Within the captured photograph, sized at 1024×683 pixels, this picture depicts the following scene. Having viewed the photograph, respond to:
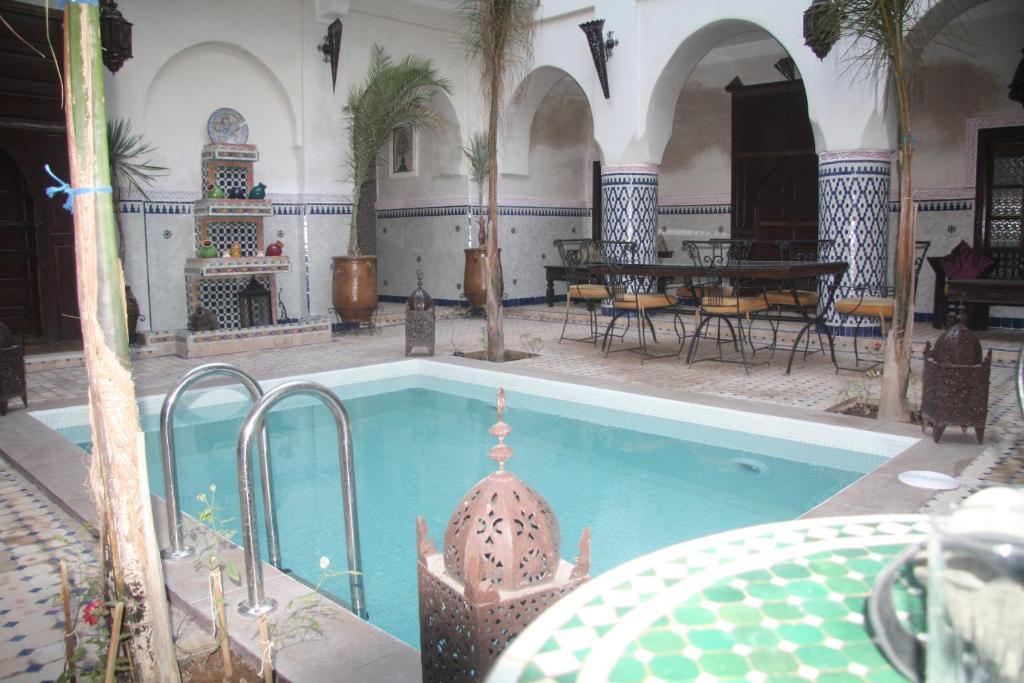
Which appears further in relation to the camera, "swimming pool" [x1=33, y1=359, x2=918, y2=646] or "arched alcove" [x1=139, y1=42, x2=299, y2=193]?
"arched alcove" [x1=139, y1=42, x2=299, y2=193]

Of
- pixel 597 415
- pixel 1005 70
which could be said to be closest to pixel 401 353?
pixel 597 415

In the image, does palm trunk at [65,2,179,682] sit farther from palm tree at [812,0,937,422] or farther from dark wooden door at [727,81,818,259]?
dark wooden door at [727,81,818,259]

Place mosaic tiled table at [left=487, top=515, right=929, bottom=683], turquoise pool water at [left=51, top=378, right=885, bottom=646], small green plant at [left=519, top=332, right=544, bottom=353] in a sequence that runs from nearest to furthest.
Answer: mosaic tiled table at [left=487, top=515, right=929, bottom=683] → turquoise pool water at [left=51, top=378, right=885, bottom=646] → small green plant at [left=519, top=332, right=544, bottom=353]

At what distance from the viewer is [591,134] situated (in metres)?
11.4

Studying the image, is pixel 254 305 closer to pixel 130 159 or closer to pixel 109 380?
pixel 130 159

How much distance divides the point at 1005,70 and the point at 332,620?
8.61 m

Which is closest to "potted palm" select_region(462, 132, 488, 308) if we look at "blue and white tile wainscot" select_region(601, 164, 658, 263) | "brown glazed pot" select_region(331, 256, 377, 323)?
"brown glazed pot" select_region(331, 256, 377, 323)

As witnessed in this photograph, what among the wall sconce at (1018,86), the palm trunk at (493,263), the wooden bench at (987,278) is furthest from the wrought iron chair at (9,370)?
the wall sconce at (1018,86)

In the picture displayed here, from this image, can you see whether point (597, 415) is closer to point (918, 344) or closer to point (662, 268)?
point (662, 268)

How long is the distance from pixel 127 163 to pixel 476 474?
5156mm

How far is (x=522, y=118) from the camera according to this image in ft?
33.9

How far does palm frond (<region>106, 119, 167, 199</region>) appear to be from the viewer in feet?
24.1

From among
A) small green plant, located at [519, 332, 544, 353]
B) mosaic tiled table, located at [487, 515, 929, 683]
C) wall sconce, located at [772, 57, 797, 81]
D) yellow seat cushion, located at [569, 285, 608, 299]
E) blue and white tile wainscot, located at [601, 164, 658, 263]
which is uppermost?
wall sconce, located at [772, 57, 797, 81]

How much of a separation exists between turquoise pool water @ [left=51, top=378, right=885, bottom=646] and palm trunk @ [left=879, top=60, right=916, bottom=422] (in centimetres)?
39
